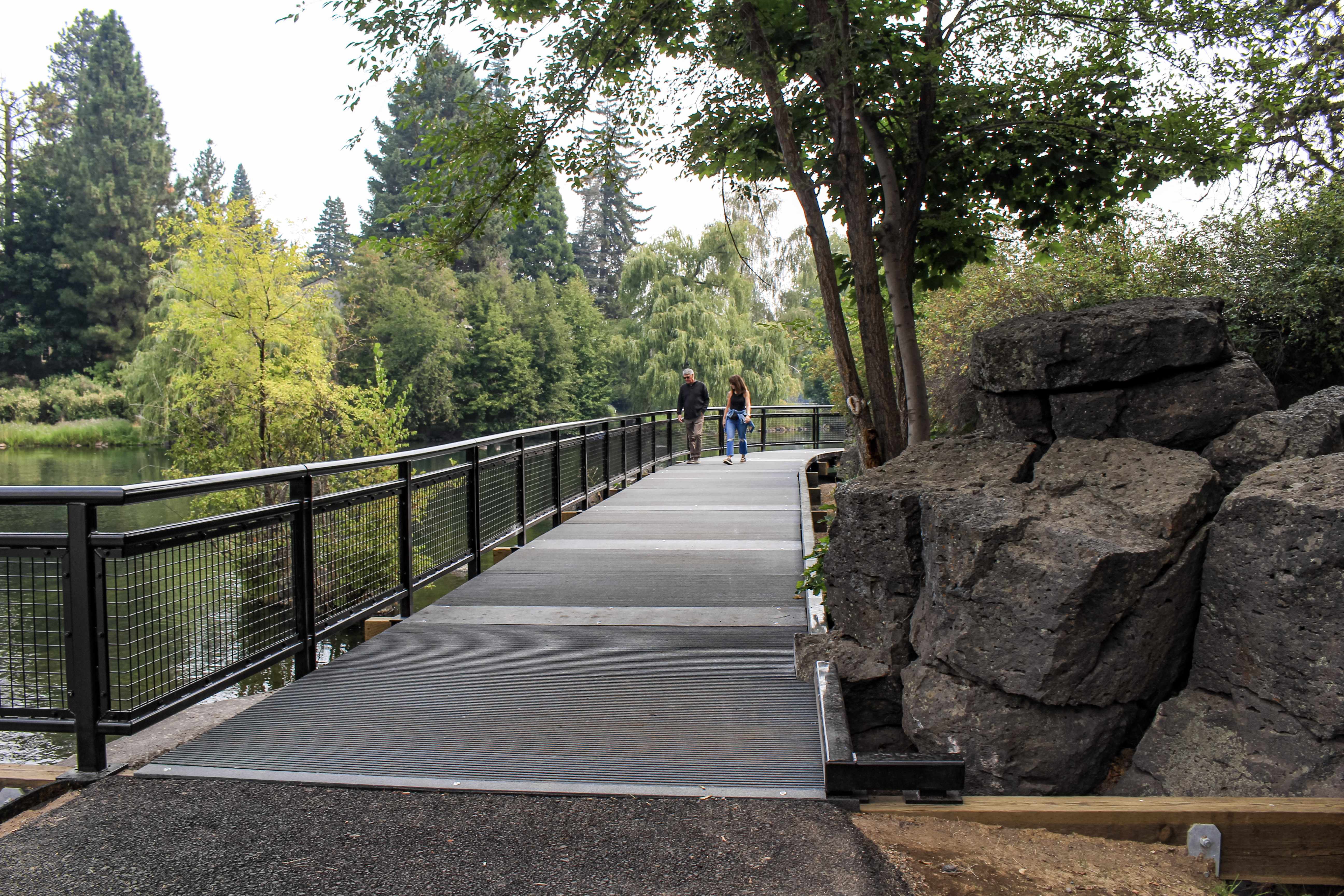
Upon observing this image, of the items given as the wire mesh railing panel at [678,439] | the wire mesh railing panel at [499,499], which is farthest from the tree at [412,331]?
the wire mesh railing panel at [499,499]

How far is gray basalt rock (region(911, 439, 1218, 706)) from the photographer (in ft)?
10.3

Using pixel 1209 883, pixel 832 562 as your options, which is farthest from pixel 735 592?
pixel 1209 883

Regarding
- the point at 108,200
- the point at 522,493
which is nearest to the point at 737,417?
the point at 522,493

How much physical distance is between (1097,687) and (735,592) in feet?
9.86

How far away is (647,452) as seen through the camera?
15.2 meters

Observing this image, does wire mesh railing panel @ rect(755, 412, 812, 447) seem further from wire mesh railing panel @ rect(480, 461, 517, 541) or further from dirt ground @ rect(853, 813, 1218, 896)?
dirt ground @ rect(853, 813, 1218, 896)

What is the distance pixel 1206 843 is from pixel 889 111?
4.82 metres

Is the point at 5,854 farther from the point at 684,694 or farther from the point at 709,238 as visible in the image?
the point at 709,238

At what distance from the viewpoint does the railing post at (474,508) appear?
254 inches

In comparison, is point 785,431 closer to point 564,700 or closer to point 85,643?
point 564,700

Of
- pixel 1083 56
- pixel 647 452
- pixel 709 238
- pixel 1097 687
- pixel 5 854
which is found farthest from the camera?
pixel 709 238

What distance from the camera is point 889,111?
609 cm

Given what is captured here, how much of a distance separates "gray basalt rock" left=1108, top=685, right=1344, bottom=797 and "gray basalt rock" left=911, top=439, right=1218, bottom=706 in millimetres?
162

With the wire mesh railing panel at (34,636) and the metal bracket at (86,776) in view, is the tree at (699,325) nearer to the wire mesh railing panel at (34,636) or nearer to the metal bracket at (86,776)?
the wire mesh railing panel at (34,636)
